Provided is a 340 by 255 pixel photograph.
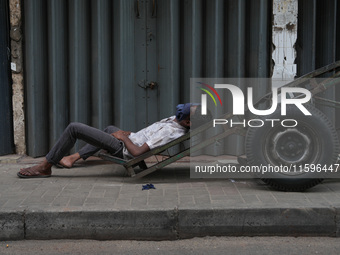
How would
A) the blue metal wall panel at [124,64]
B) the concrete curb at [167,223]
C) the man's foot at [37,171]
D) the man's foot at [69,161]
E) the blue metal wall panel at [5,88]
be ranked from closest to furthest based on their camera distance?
the concrete curb at [167,223] < the man's foot at [37,171] < the man's foot at [69,161] < the blue metal wall panel at [5,88] < the blue metal wall panel at [124,64]

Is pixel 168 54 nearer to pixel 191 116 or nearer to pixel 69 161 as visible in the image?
pixel 191 116

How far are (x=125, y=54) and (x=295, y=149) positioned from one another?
9.37 feet

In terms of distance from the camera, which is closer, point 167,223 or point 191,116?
point 167,223

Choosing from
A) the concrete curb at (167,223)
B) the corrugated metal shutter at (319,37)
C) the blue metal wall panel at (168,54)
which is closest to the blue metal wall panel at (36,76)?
the blue metal wall panel at (168,54)

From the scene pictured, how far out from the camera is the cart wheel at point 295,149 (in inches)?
161

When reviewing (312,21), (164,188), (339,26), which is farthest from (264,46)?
(164,188)

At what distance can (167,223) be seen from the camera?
3.60 metres

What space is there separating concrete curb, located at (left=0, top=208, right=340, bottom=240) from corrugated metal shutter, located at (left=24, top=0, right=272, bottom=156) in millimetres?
2564

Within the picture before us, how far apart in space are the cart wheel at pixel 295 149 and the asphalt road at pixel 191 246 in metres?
0.71

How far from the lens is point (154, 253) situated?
3.29 m

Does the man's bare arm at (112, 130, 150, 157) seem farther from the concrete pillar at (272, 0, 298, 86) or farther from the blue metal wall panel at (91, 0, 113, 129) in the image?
the concrete pillar at (272, 0, 298, 86)

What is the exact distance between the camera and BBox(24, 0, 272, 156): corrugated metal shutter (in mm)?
5941

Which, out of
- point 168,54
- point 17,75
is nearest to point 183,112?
point 168,54

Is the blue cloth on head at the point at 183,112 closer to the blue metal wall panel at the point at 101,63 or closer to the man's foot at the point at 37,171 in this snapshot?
the man's foot at the point at 37,171
